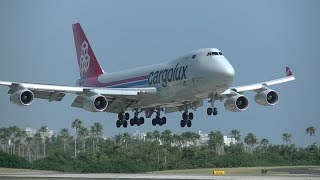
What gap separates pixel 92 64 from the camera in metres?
112

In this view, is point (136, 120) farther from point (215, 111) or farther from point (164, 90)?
point (215, 111)

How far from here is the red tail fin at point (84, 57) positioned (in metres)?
110

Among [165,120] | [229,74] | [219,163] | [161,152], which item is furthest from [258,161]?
[229,74]

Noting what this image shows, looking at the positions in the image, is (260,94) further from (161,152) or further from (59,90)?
(161,152)

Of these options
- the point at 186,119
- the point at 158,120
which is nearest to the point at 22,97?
the point at 158,120

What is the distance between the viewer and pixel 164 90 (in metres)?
89.8

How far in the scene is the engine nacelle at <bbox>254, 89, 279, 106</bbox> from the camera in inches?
3708

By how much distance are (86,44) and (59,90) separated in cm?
2788

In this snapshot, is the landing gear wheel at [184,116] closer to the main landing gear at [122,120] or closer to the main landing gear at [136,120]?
the main landing gear at [136,120]

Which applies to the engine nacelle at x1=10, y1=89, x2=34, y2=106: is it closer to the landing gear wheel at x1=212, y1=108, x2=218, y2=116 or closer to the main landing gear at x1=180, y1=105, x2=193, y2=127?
the main landing gear at x1=180, y1=105, x2=193, y2=127

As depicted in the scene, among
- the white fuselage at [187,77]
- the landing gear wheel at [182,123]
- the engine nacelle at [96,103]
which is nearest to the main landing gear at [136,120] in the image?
the white fuselage at [187,77]

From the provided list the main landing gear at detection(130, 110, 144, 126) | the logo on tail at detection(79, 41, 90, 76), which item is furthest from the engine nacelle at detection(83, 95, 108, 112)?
the logo on tail at detection(79, 41, 90, 76)

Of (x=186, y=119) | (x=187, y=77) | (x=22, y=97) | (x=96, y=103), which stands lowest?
(x=186, y=119)

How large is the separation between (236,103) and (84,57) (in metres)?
31.9
